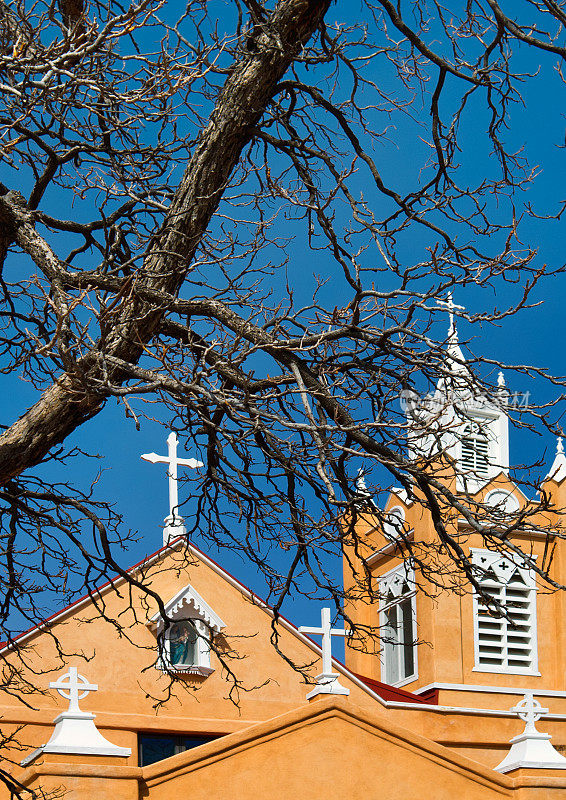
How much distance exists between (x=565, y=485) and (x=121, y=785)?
54.2 ft

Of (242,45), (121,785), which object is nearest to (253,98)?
(242,45)

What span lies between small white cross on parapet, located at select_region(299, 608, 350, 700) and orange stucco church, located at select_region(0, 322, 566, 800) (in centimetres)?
4

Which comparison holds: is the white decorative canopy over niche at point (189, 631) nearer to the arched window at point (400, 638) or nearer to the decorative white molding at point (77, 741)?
the decorative white molding at point (77, 741)

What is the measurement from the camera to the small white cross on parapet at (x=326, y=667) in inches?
546

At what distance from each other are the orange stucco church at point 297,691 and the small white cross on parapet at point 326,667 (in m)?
0.04

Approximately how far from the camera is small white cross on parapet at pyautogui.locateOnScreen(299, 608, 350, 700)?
13.9 m

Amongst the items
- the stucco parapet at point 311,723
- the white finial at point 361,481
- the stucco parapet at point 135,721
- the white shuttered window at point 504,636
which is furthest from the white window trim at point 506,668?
the white finial at point 361,481

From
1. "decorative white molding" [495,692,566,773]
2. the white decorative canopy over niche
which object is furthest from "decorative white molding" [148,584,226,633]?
"decorative white molding" [495,692,566,773]

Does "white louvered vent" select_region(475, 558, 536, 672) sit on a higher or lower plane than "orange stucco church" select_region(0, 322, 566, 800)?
higher

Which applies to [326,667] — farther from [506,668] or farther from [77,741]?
[506,668]

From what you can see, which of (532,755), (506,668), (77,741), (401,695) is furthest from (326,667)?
(506,668)

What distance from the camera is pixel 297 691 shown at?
17875 mm

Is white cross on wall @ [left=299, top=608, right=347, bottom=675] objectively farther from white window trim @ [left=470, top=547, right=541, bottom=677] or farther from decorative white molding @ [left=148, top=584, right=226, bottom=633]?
white window trim @ [left=470, top=547, right=541, bottom=677]

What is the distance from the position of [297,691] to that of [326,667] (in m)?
2.62
